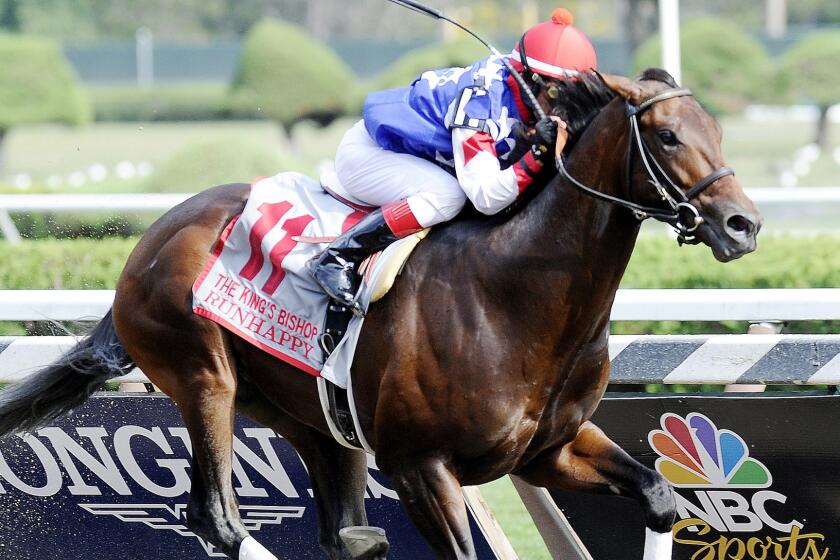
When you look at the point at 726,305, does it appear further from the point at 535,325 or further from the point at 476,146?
the point at 476,146

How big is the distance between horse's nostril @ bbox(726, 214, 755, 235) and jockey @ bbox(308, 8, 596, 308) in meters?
0.60

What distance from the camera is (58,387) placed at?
13.8ft

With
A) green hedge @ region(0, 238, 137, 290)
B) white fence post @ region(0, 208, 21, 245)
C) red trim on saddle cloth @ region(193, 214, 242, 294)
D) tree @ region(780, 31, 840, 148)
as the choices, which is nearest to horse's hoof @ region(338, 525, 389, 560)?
red trim on saddle cloth @ region(193, 214, 242, 294)

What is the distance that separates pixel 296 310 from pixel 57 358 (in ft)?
3.25

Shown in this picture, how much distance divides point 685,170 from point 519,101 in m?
→ 0.63

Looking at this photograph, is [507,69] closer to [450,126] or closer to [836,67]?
[450,126]

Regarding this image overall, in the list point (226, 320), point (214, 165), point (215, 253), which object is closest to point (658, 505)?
point (226, 320)

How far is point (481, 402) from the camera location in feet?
11.1

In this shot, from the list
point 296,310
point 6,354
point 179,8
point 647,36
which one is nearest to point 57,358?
point 6,354

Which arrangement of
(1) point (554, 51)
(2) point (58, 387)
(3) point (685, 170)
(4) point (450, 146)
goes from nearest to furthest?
(3) point (685, 170), (1) point (554, 51), (4) point (450, 146), (2) point (58, 387)

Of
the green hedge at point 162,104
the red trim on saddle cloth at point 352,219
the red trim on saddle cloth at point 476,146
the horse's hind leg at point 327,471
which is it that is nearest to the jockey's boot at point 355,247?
the red trim on saddle cloth at point 352,219

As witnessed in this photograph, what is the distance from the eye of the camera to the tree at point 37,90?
90.4 ft

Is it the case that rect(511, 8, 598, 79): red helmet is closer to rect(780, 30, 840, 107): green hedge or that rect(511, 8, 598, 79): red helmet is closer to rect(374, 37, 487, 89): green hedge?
rect(374, 37, 487, 89): green hedge

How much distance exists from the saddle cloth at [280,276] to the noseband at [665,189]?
661mm
